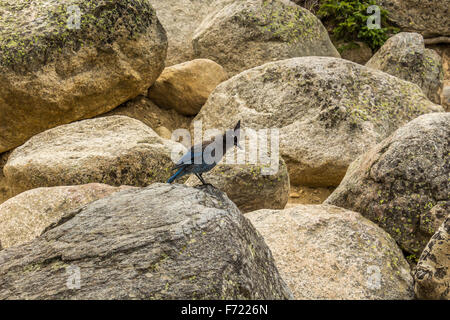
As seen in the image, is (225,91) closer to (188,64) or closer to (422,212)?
(188,64)

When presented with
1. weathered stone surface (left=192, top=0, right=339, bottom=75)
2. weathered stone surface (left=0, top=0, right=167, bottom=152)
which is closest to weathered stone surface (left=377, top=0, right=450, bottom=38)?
weathered stone surface (left=192, top=0, right=339, bottom=75)

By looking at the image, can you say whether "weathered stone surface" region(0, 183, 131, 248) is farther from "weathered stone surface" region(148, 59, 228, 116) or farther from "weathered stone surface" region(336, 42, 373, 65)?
"weathered stone surface" region(336, 42, 373, 65)

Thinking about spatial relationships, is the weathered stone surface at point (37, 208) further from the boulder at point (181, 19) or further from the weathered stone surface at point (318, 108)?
the boulder at point (181, 19)

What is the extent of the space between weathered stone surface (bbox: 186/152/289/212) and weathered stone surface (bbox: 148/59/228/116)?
4.97 meters

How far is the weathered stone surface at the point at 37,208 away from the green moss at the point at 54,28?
433cm

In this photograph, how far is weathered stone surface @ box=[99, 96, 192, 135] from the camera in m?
13.4

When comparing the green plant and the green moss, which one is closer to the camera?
the green moss

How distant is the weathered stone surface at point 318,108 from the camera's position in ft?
35.2

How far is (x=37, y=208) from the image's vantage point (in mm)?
7848

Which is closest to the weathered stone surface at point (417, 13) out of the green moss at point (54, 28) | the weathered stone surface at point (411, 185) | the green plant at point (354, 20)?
the green plant at point (354, 20)

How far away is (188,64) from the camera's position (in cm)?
1330

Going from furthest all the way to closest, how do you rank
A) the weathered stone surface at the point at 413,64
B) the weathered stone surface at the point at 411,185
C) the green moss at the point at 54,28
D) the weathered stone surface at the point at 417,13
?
the weathered stone surface at the point at 417,13, the weathered stone surface at the point at 413,64, the green moss at the point at 54,28, the weathered stone surface at the point at 411,185
